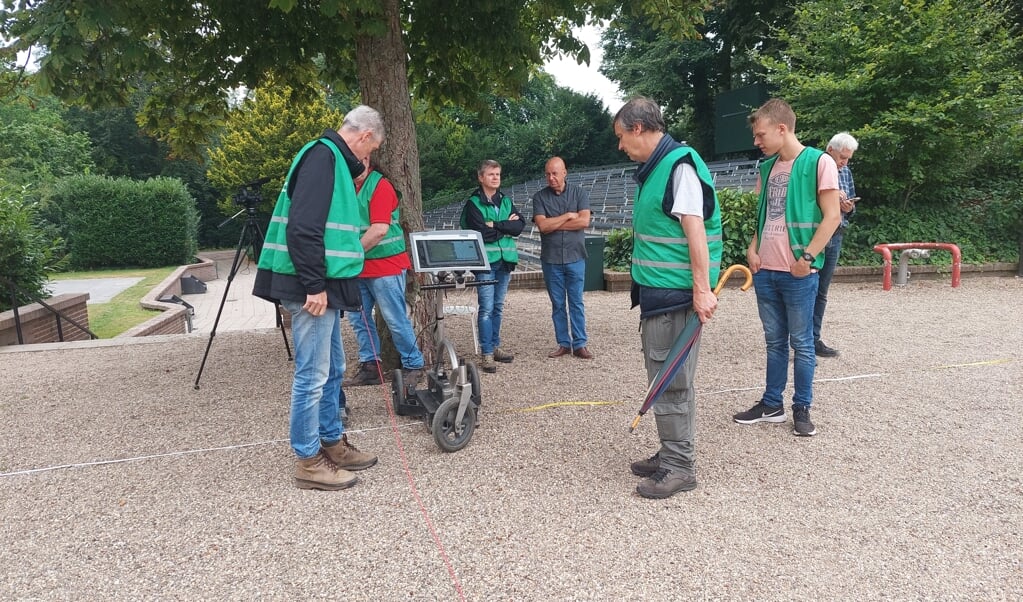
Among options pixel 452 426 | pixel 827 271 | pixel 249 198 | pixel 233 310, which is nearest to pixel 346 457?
pixel 452 426

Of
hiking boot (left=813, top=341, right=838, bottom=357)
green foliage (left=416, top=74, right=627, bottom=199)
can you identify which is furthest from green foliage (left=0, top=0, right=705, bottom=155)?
green foliage (left=416, top=74, right=627, bottom=199)

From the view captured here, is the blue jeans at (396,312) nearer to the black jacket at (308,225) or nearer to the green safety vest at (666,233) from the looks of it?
the black jacket at (308,225)

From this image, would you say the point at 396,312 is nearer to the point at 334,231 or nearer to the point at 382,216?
the point at 382,216

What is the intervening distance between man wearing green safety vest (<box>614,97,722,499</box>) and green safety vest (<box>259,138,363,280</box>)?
1370mm

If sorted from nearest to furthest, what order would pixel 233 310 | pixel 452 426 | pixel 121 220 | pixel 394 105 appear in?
pixel 452 426
pixel 394 105
pixel 233 310
pixel 121 220

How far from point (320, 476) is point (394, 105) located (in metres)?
3.10

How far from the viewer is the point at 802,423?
391 centimetres

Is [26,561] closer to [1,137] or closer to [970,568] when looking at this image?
[970,568]

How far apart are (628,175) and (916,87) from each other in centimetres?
1146

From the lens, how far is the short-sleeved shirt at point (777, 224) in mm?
3766

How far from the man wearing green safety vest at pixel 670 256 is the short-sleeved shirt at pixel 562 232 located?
2.72 meters

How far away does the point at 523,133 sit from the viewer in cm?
3450

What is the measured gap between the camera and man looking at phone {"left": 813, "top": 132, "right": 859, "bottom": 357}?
17.4 ft

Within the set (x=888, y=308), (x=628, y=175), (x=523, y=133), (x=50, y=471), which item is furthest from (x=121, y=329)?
(x=523, y=133)
